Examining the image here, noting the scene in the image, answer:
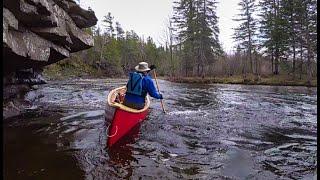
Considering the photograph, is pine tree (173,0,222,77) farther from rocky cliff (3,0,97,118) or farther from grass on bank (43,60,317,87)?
rocky cliff (3,0,97,118)

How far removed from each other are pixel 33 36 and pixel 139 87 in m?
4.10

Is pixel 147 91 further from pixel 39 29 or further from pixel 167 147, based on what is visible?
pixel 39 29

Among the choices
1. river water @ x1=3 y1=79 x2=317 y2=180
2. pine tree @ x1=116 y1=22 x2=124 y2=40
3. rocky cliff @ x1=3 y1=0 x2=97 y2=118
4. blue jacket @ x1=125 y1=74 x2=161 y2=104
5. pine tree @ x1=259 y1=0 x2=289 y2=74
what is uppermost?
pine tree @ x1=116 y1=22 x2=124 y2=40

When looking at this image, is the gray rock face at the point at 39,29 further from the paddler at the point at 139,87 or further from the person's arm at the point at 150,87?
the person's arm at the point at 150,87

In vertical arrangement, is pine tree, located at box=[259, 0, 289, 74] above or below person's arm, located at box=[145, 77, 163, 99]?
above

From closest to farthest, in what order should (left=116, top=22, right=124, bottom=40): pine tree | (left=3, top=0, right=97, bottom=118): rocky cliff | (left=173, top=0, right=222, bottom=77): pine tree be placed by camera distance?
(left=3, top=0, right=97, bottom=118): rocky cliff < (left=173, top=0, right=222, bottom=77): pine tree < (left=116, top=22, right=124, bottom=40): pine tree

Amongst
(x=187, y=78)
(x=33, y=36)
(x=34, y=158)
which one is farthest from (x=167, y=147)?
(x=187, y=78)

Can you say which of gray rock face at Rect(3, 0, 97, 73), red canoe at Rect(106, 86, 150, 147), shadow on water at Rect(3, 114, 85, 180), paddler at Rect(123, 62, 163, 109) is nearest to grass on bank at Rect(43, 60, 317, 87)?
gray rock face at Rect(3, 0, 97, 73)

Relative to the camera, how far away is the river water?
7020 mm

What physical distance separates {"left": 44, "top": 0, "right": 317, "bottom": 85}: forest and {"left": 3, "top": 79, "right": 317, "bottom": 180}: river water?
1077 inches

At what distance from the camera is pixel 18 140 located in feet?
31.2

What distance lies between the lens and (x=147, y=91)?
11.1 meters

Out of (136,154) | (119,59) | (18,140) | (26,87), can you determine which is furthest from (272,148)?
(119,59)

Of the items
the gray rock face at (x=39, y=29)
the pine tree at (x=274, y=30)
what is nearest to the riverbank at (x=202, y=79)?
the pine tree at (x=274, y=30)
